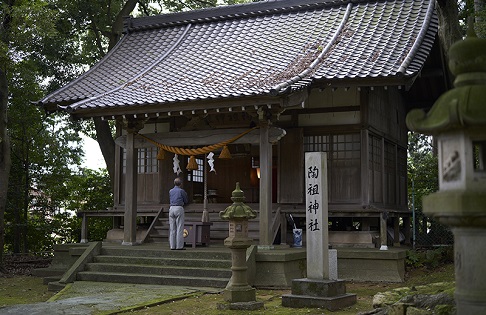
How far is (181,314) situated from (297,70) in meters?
6.87

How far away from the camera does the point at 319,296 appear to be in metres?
9.94

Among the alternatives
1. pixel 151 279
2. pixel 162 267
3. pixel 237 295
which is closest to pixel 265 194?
pixel 162 267

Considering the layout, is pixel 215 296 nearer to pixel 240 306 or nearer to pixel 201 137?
pixel 240 306

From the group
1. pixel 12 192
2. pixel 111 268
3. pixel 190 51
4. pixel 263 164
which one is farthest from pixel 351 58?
pixel 12 192

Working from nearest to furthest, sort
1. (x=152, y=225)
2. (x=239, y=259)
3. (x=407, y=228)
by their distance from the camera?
(x=239, y=259)
(x=152, y=225)
(x=407, y=228)

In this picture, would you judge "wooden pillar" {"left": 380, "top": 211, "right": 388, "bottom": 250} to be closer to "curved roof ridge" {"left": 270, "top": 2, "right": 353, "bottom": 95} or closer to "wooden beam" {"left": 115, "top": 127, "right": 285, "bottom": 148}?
"wooden beam" {"left": 115, "top": 127, "right": 285, "bottom": 148}

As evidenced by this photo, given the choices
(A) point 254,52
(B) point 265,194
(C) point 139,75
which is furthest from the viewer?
(C) point 139,75

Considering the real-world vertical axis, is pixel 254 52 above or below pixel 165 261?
above

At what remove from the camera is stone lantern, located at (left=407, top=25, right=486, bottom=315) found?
4.94 m

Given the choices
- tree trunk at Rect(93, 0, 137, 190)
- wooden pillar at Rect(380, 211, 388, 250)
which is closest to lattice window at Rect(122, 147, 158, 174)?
tree trunk at Rect(93, 0, 137, 190)

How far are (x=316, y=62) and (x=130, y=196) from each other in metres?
5.45

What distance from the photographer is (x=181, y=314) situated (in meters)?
9.57

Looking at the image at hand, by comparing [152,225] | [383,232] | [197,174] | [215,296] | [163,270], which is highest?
[197,174]

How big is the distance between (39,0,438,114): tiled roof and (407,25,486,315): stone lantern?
760 cm
